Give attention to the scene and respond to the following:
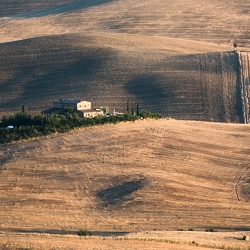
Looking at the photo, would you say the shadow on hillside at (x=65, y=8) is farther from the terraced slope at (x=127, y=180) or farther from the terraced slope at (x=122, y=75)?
the terraced slope at (x=127, y=180)

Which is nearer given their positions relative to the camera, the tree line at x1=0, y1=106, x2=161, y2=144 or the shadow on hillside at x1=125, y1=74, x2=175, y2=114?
the tree line at x1=0, y1=106, x2=161, y2=144

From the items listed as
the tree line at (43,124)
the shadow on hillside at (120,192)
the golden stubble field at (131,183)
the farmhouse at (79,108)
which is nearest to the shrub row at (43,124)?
the tree line at (43,124)

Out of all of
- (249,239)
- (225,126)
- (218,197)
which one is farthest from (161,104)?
(249,239)

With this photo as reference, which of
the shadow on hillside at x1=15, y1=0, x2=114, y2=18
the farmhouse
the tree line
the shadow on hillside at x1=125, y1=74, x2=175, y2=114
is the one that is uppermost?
the tree line

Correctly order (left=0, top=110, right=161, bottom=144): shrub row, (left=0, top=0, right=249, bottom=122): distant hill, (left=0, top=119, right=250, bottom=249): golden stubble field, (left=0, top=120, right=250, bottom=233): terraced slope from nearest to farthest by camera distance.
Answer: (left=0, top=119, right=250, bottom=249): golden stubble field → (left=0, top=120, right=250, bottom=233): terraced slope → (left=0, top=110, right=161, bottom=144): shrub row → (left=0, top=0, right=249, bottom=122): distant hill

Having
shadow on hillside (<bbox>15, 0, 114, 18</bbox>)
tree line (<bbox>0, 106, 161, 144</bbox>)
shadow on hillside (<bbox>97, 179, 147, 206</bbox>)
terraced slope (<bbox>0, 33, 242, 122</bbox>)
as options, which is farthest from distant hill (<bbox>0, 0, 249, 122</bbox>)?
shadow on hillside (<bbox>97, 179, 147, 206</bbox>)

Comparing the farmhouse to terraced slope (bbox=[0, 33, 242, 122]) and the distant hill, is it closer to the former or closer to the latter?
terraced slope (bbox=[0, 33, 242, 122])

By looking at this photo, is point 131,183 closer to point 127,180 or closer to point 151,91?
point 127,180

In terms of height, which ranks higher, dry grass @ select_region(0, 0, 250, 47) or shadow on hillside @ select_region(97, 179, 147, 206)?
shadow on hillside @ select_region(97, 179, 147, 206)
